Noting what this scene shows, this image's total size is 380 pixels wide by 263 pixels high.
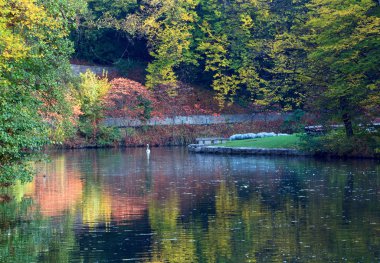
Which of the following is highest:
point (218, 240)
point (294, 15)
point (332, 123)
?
point (294, 15)

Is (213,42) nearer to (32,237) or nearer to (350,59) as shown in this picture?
(350,59)

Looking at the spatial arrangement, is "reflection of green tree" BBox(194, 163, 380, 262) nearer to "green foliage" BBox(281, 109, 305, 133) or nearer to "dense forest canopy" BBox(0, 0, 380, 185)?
Answer: "dense forest canopy" BBox(0, 0, 380, 185)

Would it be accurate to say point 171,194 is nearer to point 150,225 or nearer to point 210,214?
point 210,214

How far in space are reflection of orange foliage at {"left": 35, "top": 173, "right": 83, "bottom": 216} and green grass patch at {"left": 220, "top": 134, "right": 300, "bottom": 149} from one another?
15628 mm

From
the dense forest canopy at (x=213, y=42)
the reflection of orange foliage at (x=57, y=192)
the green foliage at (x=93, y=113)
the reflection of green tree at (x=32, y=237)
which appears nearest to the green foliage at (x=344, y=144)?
the dense forest canopy at (x=213, y=42)

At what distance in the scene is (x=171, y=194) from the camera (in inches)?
1150

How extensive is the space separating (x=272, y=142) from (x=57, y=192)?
2195 centimetres

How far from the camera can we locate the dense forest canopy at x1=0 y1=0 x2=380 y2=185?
2467 cm

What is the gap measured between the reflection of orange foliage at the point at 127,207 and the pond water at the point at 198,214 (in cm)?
3

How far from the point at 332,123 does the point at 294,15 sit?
1910cm

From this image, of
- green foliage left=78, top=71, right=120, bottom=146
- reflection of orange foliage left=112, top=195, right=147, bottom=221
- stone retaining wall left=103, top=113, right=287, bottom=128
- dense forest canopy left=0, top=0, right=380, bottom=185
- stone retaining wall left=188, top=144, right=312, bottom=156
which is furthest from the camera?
stone retaining wall left=103, top=113, right=287, bottom=128

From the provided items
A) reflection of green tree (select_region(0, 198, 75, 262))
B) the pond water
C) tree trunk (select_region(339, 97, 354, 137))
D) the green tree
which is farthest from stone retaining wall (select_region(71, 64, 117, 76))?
reflection of green tree (select_region(0, 198, 75, 262))

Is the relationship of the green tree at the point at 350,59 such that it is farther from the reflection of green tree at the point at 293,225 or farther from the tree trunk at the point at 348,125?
the reflection of green tree at the point at 293,225

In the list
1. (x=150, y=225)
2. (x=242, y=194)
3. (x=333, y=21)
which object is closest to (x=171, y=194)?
(x=242, y=194)
